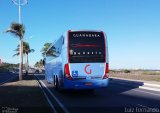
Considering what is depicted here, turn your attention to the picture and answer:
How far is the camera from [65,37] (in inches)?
916

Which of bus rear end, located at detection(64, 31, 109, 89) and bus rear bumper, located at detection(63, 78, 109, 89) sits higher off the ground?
bus rear end, located at detection(64, 31, 109, 89)

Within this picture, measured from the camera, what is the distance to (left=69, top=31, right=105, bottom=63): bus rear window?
22938mm

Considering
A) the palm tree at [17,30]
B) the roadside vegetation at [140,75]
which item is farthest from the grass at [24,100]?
the palm tree at [17,30]

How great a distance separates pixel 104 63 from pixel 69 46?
94.3 inches

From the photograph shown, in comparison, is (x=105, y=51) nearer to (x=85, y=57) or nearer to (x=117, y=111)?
(x=85, y=57)

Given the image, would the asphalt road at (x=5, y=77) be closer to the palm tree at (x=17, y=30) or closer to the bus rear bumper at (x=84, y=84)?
the palm tree at (x=17, y=30)

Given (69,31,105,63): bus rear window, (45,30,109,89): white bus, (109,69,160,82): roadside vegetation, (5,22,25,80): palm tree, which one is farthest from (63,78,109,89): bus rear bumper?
(5,22,25,80): palm tree

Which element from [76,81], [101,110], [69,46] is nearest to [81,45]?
[69,46]

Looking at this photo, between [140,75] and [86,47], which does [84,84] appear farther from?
[140,75]

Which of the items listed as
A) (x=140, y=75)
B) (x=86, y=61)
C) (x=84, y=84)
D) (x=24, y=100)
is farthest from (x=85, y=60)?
(x=140, y=75)

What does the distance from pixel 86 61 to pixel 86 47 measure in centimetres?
85

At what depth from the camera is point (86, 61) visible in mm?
22984

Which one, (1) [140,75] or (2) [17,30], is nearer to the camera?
(2) [17,30]

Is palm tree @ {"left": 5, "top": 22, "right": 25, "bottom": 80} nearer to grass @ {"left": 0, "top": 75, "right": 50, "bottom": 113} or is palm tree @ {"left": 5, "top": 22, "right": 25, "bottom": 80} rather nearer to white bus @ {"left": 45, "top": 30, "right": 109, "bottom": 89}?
grass @ {"left": 0, "top": 75, "right": 50, "bottom": 113}
